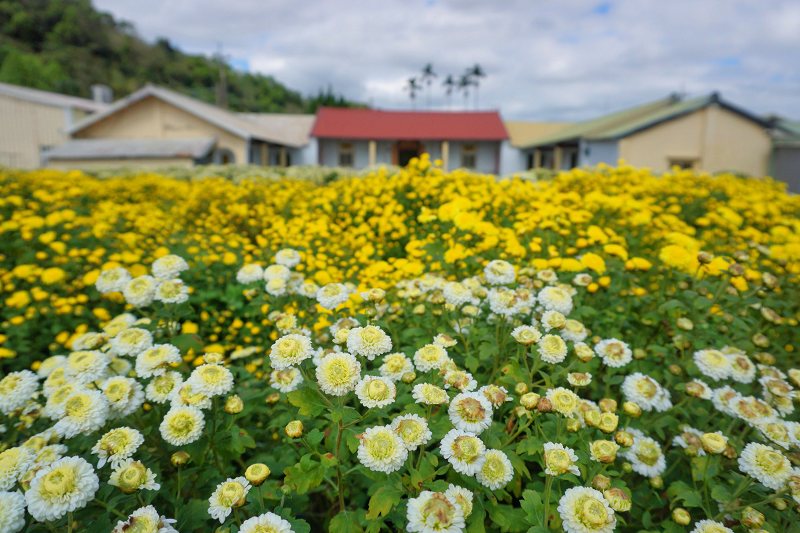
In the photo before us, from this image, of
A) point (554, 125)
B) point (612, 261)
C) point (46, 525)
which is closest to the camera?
point (46, 525)

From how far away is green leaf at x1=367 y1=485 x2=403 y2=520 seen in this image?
45.0 inches

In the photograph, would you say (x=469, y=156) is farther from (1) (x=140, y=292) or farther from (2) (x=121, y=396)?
(2) (x=121, y=396)

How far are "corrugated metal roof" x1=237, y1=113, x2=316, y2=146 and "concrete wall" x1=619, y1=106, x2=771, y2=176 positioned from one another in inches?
684

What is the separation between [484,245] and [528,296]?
1307 mm

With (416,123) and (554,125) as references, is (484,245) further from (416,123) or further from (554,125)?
(554,125)

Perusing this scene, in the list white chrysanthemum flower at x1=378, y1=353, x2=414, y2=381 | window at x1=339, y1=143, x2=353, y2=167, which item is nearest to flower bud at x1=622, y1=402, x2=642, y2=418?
white chrysanthemum flower at x1=378, y1=353, x2=414, y2=381

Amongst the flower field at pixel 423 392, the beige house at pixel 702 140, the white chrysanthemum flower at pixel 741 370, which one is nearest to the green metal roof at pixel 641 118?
the beige house at pixel 702 140

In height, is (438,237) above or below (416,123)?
below

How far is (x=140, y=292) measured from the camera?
196 cm

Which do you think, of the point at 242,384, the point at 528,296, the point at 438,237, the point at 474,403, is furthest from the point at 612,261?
the point at 242,384

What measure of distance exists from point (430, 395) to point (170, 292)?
1.31m

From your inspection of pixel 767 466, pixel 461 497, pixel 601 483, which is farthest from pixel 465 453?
pixel 767 466

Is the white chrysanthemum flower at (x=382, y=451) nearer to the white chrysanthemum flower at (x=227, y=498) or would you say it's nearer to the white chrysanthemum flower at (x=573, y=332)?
the white chrysanthemum flower at (x=227, y=498)

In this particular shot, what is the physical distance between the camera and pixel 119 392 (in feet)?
4.80
